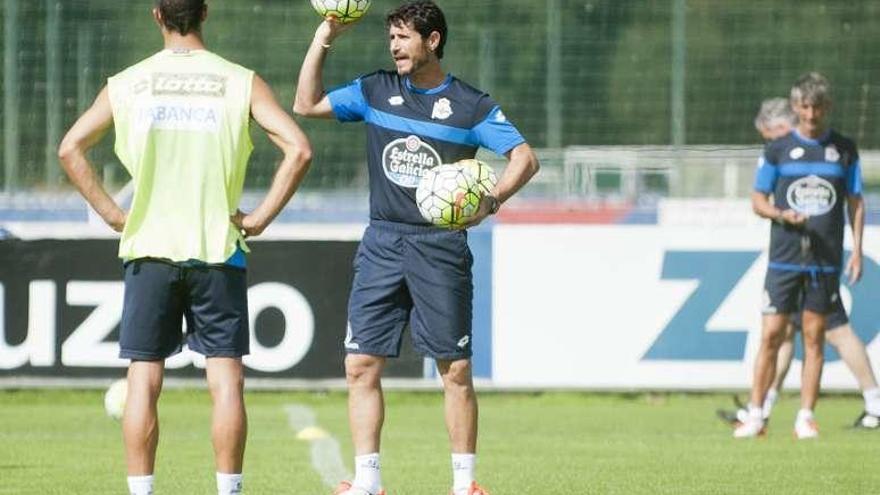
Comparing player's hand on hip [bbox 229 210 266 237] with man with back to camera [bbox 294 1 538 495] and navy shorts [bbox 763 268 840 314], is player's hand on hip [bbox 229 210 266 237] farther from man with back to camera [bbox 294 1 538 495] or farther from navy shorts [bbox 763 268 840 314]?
navy shorts [bbox 763 268 840 314]

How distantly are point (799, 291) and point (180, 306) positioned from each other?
6.45m

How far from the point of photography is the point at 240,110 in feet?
25.1

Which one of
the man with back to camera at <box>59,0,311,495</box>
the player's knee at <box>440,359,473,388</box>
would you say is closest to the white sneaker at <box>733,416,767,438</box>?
the player's knee at <box>440,359,473,388</box>

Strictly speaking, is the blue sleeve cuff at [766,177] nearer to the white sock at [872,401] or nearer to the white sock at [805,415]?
the white sock at [805,415]

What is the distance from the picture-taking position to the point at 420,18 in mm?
8844

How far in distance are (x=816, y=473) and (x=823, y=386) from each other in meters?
5.30

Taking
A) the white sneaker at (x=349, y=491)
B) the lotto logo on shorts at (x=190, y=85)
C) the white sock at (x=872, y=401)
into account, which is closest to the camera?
the lotto logo on shorts at (x=190, y=85)

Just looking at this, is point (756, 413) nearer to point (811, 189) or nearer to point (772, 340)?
point (772, 340)

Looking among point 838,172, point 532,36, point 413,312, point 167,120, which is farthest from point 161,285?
point 532,36

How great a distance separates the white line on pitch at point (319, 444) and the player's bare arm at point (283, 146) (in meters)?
2.59

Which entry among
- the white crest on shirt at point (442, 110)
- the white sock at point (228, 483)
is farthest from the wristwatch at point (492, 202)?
the white sock at point (228, 483)

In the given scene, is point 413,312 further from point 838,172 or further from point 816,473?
point 838,172

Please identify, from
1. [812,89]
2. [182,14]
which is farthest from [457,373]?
[812,89]

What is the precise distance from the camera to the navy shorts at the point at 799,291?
522 inches
